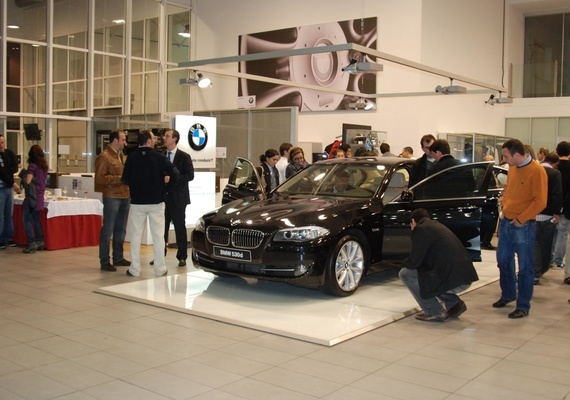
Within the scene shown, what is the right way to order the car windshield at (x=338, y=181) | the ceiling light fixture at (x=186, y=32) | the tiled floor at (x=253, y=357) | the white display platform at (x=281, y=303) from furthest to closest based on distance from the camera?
the ceiling light fixture at (x=186, y=32)
the car windshield at (x=338, y=181)
the white display platform at (x=281, y=303)
the tiled floor at (x=253, y=357)

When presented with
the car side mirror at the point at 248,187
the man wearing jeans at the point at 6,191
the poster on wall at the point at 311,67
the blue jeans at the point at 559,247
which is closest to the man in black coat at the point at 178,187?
the car side mirror at the point at 248,187

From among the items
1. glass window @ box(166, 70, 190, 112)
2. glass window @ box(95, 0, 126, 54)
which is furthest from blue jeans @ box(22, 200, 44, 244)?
glass window @ box(166, 70, 190, 112)

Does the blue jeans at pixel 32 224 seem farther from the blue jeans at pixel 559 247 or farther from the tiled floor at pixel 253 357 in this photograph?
the blue jeans at pixel 559 247

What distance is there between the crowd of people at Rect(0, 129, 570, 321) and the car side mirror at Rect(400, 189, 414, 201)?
0.61 metres

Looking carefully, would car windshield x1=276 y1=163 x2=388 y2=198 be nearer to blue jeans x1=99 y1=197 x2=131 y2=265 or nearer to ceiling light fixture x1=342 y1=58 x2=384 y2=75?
→ ceiling light fixture x1=342 y1=58 x2=384 y2=75

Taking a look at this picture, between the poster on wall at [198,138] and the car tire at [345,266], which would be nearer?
the car tire at [345,266]

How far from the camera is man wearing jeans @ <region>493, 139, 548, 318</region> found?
20.3ft

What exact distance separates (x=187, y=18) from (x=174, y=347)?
1778 centimetres

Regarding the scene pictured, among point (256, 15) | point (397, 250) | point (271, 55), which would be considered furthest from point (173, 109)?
point (397, 250)

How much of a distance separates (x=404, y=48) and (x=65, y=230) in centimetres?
980

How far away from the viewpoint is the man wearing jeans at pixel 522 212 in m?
6.19

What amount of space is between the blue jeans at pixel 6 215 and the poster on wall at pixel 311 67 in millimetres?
9213

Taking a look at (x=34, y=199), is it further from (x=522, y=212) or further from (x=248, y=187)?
(x=522, y=212)

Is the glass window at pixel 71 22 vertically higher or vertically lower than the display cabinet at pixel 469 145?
higher
